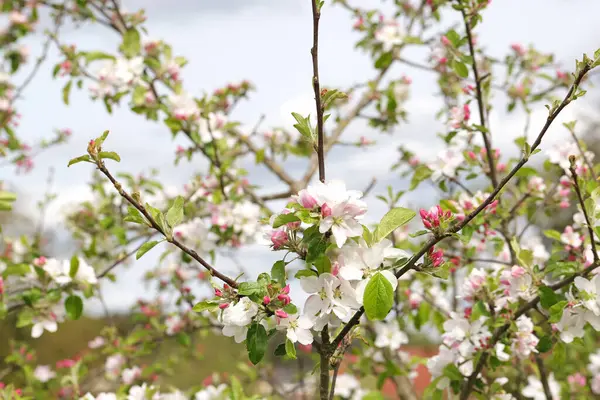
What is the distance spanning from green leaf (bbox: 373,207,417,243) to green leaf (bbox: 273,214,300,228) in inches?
6.9

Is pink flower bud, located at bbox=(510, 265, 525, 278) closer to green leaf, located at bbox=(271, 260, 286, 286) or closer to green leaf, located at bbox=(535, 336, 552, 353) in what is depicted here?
green leaf, located at bbox=(535, 336, 552, 353)

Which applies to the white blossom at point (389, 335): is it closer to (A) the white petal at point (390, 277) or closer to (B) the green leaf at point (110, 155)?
(A) the white petal at point (390, 277)

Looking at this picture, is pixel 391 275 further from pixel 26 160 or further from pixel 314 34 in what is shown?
pixel 26 160

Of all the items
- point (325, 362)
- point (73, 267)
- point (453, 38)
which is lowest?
point (325, 362)

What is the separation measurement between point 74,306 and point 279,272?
1165 millimetres

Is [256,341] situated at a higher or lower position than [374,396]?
lower

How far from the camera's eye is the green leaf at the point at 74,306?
76.0 inches

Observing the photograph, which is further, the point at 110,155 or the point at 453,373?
the point at 453,373

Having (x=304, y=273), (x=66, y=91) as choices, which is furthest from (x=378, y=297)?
(x=66, y=91)

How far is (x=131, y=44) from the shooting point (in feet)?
9.28

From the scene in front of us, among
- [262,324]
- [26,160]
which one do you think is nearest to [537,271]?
[262,324]

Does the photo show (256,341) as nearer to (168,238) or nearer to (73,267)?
(168,238)

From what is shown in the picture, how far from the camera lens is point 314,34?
3.47 feet

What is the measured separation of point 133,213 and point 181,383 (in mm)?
6146
